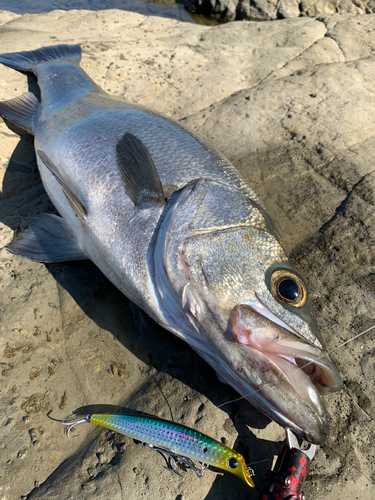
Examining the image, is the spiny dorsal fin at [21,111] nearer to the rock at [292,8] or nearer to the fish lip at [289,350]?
the fish lip at [289,350]

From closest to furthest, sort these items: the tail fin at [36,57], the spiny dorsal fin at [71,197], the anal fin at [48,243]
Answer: the spiny dorsal fin at [71,197], the anal fin at [48,243], the tail fin at [36,57]

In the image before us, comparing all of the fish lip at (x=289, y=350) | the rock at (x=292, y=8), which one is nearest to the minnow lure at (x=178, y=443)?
the fish lip at (x=289, y=350)

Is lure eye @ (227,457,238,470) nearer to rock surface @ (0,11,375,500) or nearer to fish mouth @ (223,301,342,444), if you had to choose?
rock surface @ (0,11,375,500)

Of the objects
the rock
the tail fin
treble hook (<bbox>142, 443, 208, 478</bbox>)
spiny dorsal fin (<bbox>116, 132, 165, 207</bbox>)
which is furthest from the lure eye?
the rock

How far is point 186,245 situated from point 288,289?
64 cm

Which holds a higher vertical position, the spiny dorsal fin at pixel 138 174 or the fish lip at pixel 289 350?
the spiny dorsal fin at pixel 138 174

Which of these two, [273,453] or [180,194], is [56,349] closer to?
[180,194]

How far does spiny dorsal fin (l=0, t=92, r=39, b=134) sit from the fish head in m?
2.39

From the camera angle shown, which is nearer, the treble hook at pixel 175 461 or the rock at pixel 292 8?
the treble hook at pixel 175 461

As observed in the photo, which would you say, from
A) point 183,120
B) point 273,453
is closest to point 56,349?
point 273,453

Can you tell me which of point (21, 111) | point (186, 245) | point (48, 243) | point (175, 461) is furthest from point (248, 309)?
point (21, 111)

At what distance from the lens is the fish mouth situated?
152 centimetres

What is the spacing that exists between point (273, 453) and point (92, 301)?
166 centimetres

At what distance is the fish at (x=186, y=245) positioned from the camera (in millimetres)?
1590
